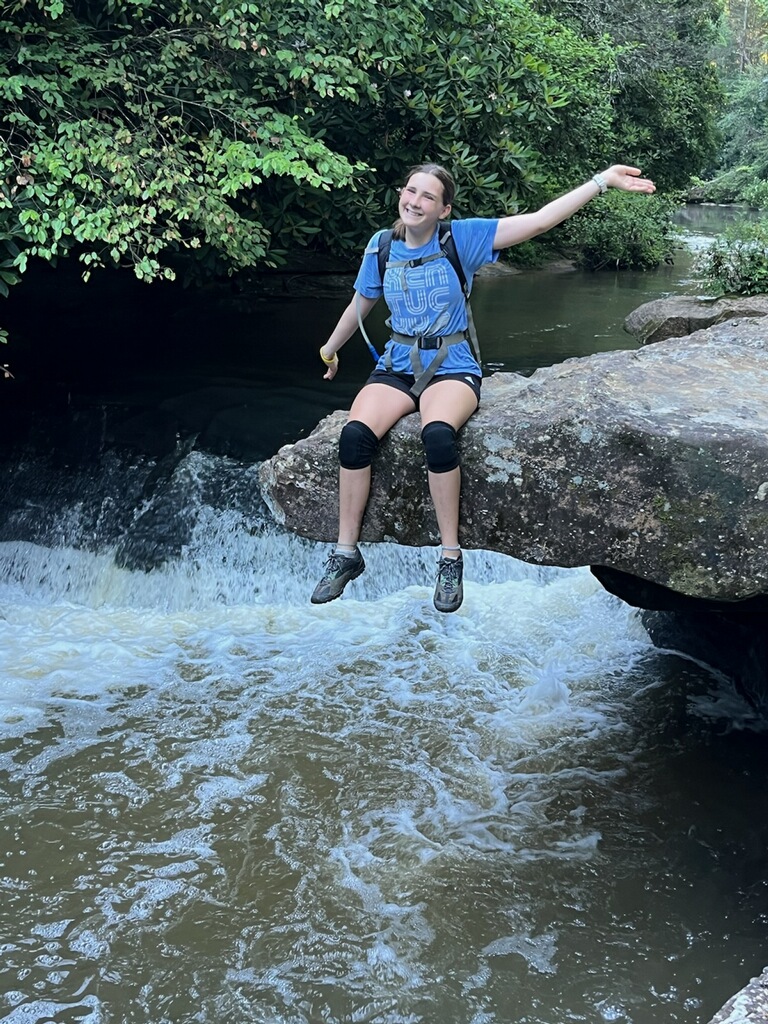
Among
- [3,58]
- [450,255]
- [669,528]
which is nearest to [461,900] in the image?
[669,528]

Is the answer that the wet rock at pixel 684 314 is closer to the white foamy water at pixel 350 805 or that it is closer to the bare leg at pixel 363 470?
the white foamy water at pixel 350 805

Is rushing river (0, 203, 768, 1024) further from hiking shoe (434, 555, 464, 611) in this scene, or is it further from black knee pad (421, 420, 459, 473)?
black knee pad (421, 420, 459, 473)

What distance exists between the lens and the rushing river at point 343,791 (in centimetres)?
342

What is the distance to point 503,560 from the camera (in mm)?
7004

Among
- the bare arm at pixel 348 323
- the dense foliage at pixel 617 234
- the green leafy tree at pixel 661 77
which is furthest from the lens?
the dense foliage at pixel 617 234

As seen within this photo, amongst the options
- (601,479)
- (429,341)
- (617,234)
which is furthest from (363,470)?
(617,234)

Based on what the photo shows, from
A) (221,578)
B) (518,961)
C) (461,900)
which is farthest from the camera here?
(221,578)

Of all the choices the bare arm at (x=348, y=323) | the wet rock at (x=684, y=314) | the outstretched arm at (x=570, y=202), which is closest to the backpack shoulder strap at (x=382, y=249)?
the bare arm at (x=348, y=323)

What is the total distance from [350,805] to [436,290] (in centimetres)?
235

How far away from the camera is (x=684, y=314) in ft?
36.1

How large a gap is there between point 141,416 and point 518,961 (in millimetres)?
6460

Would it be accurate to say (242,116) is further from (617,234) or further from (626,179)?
(617,234)

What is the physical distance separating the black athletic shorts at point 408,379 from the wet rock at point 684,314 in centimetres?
673

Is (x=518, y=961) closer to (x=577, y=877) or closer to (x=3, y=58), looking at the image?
(x=577, y=877)
